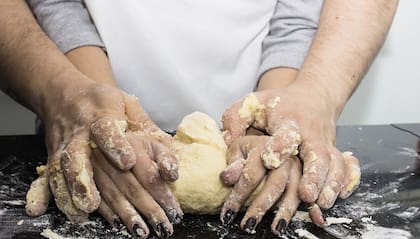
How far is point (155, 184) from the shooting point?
77 centimetres

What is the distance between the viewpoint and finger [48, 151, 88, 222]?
0.79 metres

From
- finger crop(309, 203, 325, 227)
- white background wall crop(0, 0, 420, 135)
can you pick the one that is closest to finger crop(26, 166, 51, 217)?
finger crop(309, 203, 325, 227)

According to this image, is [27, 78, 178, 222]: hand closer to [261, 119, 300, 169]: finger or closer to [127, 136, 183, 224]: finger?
[127, 136, 183, 224]: finger

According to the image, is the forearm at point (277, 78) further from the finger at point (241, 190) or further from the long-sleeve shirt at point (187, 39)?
the finger at point (241, 190)

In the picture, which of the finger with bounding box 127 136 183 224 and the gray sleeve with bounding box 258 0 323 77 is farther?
the gray sleeve with bounding box 258 0 323 77

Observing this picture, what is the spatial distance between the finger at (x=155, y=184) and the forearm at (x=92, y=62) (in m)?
0.25

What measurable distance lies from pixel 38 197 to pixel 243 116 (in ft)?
0.99

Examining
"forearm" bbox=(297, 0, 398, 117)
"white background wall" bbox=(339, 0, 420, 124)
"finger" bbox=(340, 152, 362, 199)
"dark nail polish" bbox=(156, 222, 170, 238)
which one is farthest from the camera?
"white background wall" bbox=(339, 0, 420, 124)

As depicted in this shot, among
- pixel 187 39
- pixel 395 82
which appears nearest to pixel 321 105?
pixel 187 39

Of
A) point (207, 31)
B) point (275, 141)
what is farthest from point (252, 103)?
point (207, 31)

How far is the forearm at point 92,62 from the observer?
1.00 m

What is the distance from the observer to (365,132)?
1.16m

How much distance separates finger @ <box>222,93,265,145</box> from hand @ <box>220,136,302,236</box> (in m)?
0.07

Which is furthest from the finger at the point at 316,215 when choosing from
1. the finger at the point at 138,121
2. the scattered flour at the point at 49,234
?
the scattered flour at the point at 49,234
